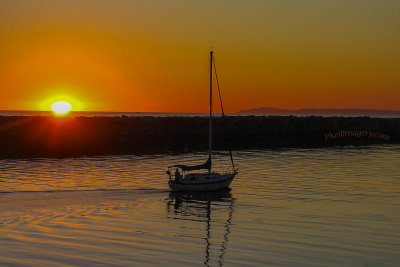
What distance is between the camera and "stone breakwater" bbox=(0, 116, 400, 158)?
93312 mm

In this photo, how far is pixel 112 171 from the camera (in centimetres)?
6091

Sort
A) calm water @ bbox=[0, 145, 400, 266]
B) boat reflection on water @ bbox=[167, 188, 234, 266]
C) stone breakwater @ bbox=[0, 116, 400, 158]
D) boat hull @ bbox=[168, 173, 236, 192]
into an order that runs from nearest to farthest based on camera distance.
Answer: calm water @ bbox=[0, 145, 400, 266]
boat reflection on water @ bbox=[167, 188, 234, 266]
boat hull @ bbox=[168, 173, 236, 192]
stone breakwater @ bbox=[0, 116, 400, 158]

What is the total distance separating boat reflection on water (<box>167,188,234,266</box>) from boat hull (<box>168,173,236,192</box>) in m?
0.43

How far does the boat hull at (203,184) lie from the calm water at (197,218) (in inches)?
31.9

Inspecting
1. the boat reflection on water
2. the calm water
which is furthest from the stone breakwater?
the boat reflection on water

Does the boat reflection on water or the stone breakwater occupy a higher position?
the stone breakwater

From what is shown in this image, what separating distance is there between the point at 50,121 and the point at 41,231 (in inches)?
3881

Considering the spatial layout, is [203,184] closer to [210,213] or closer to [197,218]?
[210,213]

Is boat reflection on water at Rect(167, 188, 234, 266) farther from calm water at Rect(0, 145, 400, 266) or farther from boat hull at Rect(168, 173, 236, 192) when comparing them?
boat hull at Rect(168, 173, 236, 192)

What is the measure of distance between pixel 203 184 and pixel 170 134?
70.3m

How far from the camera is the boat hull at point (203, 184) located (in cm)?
4744

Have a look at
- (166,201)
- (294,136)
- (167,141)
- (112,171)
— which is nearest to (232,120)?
(294,136)

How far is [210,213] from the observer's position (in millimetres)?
38031

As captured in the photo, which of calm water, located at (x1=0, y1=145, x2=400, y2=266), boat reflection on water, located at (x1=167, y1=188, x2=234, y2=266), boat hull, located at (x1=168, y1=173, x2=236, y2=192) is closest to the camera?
calm water, located at (x1=0, y1=145, x2=400, y2=266)
